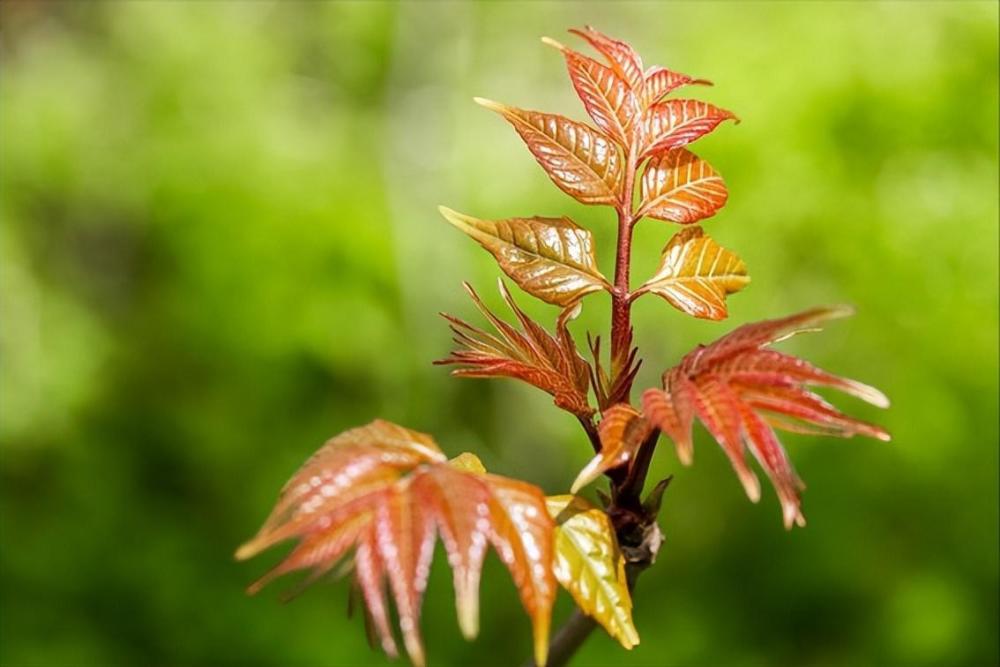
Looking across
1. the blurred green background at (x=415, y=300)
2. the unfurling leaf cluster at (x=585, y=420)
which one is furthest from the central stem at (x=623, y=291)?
the blurred green background at (x=415, y=300)

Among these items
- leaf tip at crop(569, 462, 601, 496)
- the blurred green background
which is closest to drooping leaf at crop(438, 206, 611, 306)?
leaf tip at crop(569, 462, 601, 496)

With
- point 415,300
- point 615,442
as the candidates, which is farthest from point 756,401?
point 415,300

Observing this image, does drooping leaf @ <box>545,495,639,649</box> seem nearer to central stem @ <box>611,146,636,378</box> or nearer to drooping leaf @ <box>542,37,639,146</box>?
central stem @ <box>611,146,636,378</box>

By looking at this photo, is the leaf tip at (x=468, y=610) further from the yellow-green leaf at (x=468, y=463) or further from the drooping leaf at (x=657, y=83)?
the drooping leaf at (x=657, y=83)

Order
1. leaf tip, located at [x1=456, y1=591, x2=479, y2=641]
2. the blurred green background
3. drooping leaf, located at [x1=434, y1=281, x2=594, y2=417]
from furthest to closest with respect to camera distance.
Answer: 1. the blurred green background
2. drooping leaf, located at [x1=434, y1=281, x2=594, y2=417]
3. leaf tip, located at [x1=456, y1=591, x2=479, y2=641]

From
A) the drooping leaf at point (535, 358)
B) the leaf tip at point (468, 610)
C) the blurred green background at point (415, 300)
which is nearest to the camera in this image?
the leaf tip at point (468, 610)

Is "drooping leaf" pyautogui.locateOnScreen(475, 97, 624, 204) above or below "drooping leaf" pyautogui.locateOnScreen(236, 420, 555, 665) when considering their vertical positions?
above
